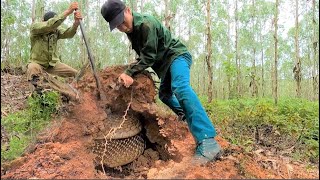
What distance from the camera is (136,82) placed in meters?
3.45

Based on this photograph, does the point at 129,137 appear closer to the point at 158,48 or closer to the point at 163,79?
the point at 163,79

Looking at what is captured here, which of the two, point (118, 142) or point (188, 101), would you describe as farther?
point (118, 142)

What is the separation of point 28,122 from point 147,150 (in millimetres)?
1554

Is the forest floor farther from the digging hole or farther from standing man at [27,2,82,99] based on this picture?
standing man at [27,2,82,99]

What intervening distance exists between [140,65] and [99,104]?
0.72 meters

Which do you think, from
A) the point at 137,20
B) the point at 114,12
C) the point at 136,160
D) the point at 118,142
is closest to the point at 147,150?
the point at 136,160

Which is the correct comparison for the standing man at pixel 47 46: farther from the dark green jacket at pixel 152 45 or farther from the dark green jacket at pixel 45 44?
the dark green jacket at pixel 152 45

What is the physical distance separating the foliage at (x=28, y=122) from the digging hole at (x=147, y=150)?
910 millimetres

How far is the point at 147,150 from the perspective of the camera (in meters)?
3.76

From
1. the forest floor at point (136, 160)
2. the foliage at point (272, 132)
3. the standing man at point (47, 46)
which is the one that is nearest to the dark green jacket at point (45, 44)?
the standing man at point (47, 46)

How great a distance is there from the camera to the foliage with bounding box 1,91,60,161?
310 centimetres

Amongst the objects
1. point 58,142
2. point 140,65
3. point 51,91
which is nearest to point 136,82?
point 140,65

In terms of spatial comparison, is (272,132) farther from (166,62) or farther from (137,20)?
(137,20)

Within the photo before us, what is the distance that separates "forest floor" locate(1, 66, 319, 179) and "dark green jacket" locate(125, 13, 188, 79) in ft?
0.81
